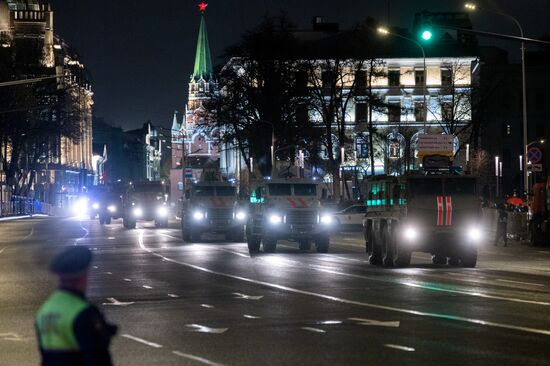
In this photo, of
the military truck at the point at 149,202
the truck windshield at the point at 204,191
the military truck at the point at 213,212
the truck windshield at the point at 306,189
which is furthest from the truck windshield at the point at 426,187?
the military truck at the point at 149,202

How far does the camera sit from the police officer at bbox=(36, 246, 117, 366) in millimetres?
6531

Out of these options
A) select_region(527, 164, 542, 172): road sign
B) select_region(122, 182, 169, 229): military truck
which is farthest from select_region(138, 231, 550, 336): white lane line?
select_region(122, 182, 169, 229): military truck

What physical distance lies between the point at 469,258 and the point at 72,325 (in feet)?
88.2

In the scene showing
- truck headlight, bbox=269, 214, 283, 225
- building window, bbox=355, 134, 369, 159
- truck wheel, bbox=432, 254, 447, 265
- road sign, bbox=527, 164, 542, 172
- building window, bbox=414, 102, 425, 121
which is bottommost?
truck wheel, bbox=432, 254, 447, 265

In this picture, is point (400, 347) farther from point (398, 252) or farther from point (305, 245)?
point (305, 245)

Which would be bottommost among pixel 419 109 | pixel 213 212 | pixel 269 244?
pixel 269 244

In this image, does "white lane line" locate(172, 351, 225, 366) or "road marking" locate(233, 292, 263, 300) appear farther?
"road marking" locate(233, 292, 263, 300)

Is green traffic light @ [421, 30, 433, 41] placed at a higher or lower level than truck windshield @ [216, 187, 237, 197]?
higher

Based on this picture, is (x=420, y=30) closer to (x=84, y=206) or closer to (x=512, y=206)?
(x=512, y=206)

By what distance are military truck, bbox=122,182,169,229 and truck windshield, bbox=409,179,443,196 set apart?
4544 centimetres

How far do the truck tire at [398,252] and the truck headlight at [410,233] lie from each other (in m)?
0.32

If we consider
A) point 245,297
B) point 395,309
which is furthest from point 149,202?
point 395,309

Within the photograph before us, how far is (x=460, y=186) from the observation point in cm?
3234

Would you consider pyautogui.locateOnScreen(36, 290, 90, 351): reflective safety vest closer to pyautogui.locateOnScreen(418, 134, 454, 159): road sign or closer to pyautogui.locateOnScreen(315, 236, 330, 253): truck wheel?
pyautogui.locateOnScreen(315, 236, 330, 253): truck wheel
